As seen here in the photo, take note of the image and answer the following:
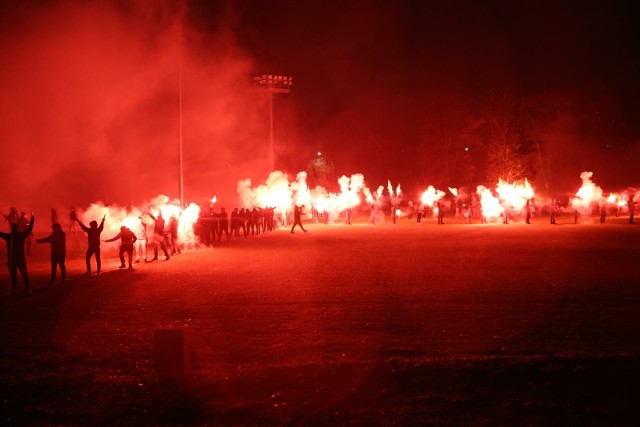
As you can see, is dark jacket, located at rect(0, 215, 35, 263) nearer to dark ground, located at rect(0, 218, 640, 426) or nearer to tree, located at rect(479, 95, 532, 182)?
dark ground, located at rect(0, 218, 640, 426)

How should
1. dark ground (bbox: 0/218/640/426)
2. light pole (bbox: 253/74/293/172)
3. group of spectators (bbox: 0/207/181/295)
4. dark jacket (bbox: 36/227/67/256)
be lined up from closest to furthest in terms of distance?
1. dark ground (bbox: 0/218/640/426)
2. group of spectators (bbox: 0/207/181/295)
3. dark jacket (bbox: 36/227/67/256)
4. light pole (bbox: 253/74/293/172)

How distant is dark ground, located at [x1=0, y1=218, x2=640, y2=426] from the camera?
638cm

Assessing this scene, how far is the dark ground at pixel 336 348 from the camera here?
6379 millimetres

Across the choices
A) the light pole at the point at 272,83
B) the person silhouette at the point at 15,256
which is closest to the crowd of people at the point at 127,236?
the person silhouette at the point at 15,256

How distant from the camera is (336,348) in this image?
27.5ft

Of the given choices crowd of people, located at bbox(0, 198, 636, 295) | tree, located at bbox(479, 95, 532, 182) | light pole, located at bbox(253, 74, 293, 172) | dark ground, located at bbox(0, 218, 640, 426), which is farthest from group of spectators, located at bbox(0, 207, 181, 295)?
tree, located at bbox(479, 95, 532, 182)

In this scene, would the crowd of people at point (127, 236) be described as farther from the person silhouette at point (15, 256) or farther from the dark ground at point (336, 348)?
the dark ground at point (336, 348)

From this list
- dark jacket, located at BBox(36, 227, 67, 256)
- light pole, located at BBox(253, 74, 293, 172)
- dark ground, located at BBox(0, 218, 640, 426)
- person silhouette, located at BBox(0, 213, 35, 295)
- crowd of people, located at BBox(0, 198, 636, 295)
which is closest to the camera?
dark ground, located at BBox(0, 218, 640, 426)

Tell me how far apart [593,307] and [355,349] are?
5.04 meters

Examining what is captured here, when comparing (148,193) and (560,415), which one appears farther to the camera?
(148,193)

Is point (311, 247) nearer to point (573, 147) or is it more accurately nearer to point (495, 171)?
point (495, 171)

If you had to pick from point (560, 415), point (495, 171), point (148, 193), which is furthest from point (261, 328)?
point (495, 171)

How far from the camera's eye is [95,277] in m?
16.4

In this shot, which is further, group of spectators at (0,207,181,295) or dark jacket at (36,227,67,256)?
dark jacket at (36,227,67,256)
